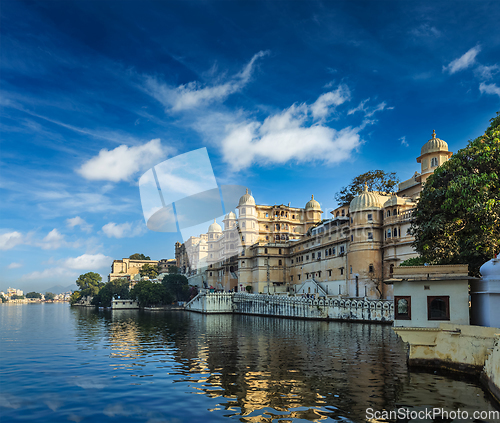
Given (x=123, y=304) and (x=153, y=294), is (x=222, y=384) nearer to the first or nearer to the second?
(x=153, y=294)

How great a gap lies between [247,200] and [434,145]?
42925 mm

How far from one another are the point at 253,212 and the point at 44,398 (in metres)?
76.7

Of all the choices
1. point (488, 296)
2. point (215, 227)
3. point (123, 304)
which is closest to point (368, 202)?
point (488, 296)

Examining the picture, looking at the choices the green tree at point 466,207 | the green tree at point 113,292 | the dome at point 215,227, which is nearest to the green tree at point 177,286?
the dome at point 215,227

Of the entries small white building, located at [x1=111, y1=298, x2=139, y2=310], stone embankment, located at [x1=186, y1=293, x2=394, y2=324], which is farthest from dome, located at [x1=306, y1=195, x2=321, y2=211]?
small white building, located at [x1=111, y1=298, x2=139, y2=310]

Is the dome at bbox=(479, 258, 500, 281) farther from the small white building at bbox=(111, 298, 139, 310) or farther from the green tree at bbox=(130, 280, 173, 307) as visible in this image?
the small white building at bbox=(111, 298, 139, 310)

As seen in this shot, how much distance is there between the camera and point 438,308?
20.3 metres

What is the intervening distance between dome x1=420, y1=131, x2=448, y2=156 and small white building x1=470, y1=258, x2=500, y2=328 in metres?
45.1

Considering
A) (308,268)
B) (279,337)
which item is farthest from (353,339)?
(308,268)

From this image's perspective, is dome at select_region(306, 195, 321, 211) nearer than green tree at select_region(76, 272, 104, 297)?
Yes

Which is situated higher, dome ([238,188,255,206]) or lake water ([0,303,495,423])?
dome ([238,188,255,206])

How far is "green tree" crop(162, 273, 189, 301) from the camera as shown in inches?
4377

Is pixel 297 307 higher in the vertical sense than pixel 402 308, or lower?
lower

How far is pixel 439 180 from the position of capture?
91.8 feet
